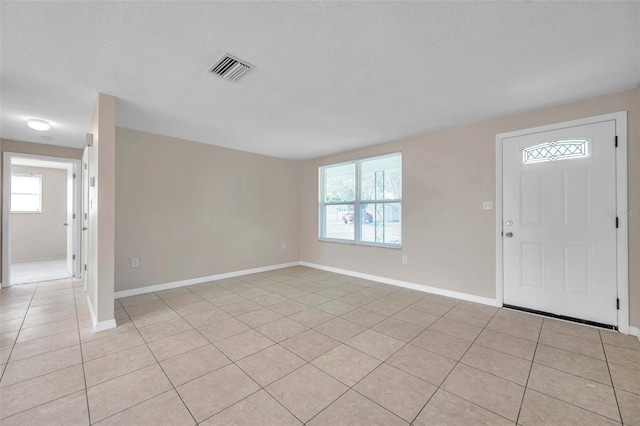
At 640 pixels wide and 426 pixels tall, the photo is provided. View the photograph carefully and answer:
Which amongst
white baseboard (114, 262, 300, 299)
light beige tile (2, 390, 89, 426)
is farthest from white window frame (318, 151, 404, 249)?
light beige tile (2, 390, 89, 426)

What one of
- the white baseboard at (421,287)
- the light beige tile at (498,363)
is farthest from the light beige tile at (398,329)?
the white baseboard at (421,287)

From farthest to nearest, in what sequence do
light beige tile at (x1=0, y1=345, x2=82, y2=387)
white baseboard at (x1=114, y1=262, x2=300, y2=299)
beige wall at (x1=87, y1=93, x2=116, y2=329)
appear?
white baseboard at (x1=114, y1=262, x2=300, y2=299)
beige wall at (x1=87, y1=93, x2=116, y2=329)
light beige tile at (x1=0, y1=345, x2=82, y2=387)

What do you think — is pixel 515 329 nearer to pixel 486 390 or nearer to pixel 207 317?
pixel 486 390

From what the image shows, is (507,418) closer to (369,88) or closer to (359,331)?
(359,331)

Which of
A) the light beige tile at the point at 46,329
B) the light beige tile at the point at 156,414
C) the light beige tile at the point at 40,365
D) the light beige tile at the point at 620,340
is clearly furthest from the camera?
the light beige tile at the point at 46,329

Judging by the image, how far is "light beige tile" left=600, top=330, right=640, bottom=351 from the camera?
2.31 metres

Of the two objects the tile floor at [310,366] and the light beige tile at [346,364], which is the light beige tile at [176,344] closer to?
the tile floor at [310,366]

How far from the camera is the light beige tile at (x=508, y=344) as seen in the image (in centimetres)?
221

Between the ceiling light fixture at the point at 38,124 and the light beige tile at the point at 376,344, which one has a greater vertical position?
the ceiling light fixture at the point at 38,124

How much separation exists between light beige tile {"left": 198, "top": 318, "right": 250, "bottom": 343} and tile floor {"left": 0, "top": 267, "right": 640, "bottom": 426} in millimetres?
21

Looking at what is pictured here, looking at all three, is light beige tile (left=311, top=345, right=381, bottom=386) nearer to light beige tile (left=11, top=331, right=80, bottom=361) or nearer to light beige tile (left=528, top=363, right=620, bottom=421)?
light beige tile (left=528, top=363, right=620, bottom=421)

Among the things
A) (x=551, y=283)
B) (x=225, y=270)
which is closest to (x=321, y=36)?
(x=551, y=283)

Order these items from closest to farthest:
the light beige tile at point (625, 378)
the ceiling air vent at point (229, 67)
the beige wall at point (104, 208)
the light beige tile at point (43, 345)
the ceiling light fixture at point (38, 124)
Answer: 1. the light beige tile at point (625, 378)
2. the ceiling air vent at point (229, 67)
3. the light beige tile at point (43, 345)
4. the beige wall at point (104, 208)
5. the ceiling light fixture at point (38, 124)

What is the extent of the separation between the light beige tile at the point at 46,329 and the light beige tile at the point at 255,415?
7.34 feet
